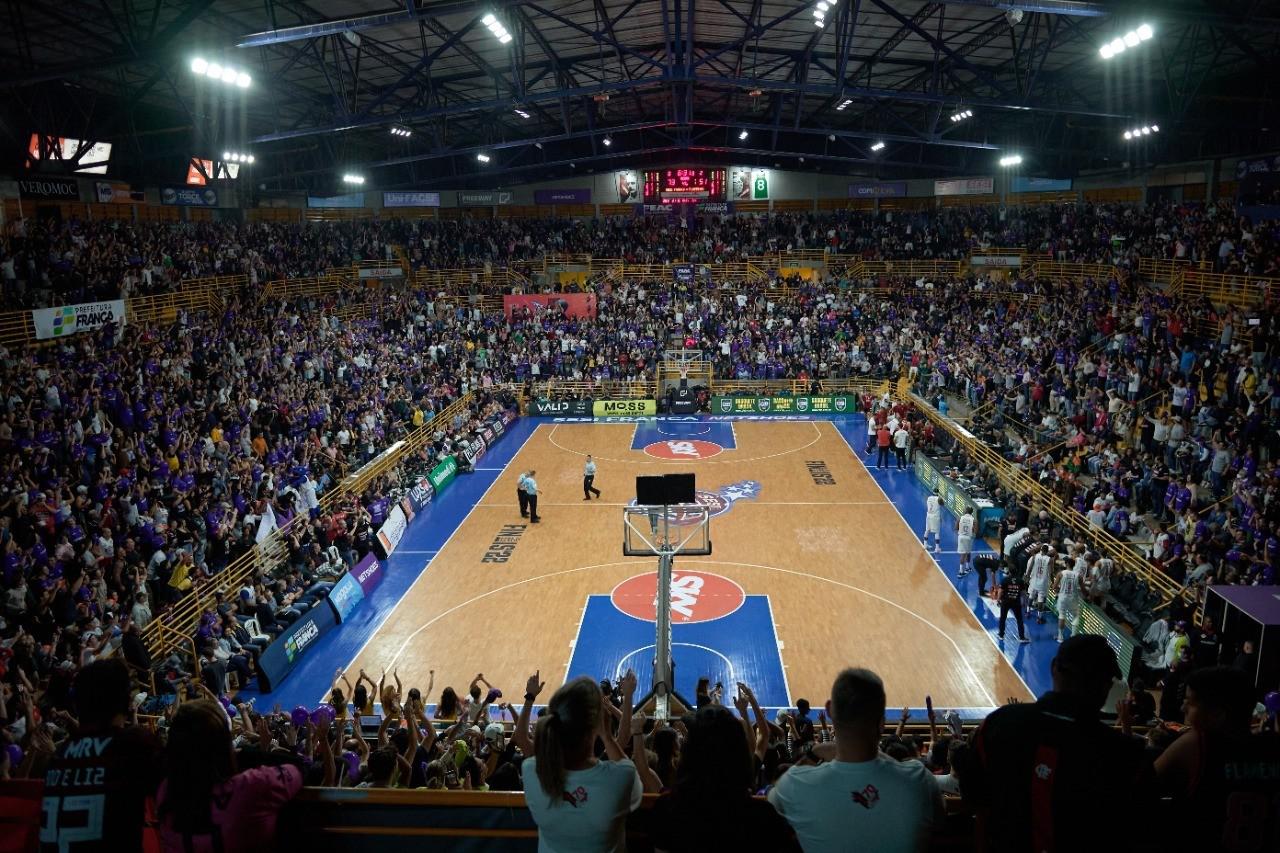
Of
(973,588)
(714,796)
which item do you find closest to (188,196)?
(973,588)

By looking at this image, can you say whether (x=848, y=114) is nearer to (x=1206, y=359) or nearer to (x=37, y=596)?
(x=1206, y=359)

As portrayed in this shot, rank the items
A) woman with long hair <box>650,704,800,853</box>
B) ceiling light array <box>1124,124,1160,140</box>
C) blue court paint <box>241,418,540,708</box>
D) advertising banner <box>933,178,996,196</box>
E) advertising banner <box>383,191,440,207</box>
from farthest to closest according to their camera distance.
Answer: advertising banner <box>383,191,440,207</box> → advertising banner <box>933,178,996,196</box> → ceiling light array <box>1124,124,1160,140</box> → blue court paint <box>241,418,540,708</box> → woman with long hair <box>650,704,800,853</box>

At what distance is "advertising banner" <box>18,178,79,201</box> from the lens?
22.7 m

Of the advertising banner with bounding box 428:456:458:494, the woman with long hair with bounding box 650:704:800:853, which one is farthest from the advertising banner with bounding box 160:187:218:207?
the woman with long hair with bounding box 650:704:800:853

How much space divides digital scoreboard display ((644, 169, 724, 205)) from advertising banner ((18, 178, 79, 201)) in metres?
28.5

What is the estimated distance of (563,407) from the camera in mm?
35688

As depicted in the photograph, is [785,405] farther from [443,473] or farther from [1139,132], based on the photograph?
[1139,132]

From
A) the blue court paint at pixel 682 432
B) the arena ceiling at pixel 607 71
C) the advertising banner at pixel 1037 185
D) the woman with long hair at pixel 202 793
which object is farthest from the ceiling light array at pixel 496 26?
the advertising banner at pixel 1037 185

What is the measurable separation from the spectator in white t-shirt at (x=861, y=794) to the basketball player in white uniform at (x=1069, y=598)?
13.6 meters

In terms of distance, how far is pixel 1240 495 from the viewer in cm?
1603

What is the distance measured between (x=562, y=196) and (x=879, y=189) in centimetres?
1715

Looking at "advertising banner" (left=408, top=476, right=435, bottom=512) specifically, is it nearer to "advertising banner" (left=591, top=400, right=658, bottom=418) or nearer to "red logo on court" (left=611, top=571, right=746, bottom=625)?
"red logo on court" (left=611, top=571, right=746, bottom=625)

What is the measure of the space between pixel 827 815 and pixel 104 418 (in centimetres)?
1925

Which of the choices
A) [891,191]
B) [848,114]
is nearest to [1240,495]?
[848,114]
